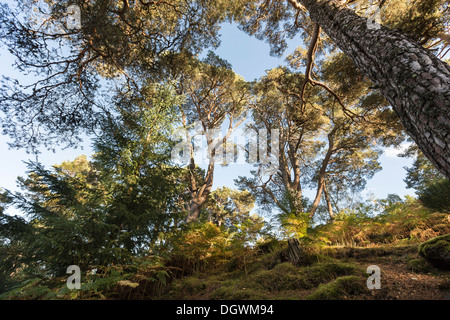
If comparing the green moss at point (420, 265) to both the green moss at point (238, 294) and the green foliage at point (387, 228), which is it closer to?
the green foliage at point (387, 228)

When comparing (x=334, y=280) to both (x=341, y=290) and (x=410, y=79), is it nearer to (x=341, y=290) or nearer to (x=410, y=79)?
(x=341, y=290)

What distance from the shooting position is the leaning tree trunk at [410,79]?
4.58 ft

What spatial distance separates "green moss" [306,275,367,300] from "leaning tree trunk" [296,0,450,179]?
1.42m

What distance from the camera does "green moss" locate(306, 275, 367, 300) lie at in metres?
1.90

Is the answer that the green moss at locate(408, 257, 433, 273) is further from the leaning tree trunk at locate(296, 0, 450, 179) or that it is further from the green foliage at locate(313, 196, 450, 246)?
the leaning tree trunk at locate(296, 0, 450, 179)

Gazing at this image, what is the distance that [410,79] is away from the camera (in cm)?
165

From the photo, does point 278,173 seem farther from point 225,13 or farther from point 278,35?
point 225,13

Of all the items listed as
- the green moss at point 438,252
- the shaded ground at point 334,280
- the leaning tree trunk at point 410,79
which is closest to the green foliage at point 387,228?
the shaded ground at point 334,280

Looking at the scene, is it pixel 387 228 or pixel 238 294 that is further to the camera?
pixel 387 228

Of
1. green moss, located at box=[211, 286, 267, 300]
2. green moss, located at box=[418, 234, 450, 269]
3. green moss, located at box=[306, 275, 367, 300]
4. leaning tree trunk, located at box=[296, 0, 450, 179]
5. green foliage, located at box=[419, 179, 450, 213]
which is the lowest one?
green moss, located at box=[211, 286, 267, 300]

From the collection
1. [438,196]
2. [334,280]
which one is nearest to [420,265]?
[334,280]

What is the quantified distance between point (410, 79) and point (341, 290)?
2.19 metres

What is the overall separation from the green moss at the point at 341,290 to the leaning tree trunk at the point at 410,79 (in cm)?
142

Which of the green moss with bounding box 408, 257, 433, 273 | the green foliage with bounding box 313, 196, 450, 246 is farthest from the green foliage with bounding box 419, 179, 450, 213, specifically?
the green moss with bounding box 408, 257, 433, 273
